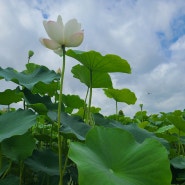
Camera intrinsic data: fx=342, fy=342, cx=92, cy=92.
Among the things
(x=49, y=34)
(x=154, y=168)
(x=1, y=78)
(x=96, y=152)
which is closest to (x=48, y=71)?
(x=1, y=78)

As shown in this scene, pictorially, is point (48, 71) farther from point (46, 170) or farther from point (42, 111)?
point (46, 170)

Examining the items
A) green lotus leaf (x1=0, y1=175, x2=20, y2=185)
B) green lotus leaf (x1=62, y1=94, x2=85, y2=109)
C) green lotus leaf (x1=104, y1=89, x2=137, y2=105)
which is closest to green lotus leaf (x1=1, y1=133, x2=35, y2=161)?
green lotus leaf (x1=0, y1=175, x2=20, y2=185)

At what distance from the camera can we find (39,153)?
141 centimetres

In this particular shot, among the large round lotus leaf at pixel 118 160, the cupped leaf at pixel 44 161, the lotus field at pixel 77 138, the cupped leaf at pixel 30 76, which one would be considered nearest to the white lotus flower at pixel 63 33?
the lotus field at pixel 77 138

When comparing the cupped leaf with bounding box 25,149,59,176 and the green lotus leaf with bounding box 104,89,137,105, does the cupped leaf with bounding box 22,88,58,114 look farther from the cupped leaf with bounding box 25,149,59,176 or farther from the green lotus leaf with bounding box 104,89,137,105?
the green lotus leaf with bounding box 104,89,137,105

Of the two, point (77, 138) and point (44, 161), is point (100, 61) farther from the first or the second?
point (44, 161)

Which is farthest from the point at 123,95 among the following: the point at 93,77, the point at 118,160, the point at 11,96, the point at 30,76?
Result: the point at 118,160

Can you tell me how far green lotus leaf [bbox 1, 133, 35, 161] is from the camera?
122 centimetres

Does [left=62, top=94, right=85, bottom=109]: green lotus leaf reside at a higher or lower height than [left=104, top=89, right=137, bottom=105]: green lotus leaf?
lower

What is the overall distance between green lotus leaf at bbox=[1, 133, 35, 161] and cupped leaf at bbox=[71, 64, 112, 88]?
386mm

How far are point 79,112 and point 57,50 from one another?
3.02ft

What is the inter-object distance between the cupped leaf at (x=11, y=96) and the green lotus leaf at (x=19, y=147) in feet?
0.63

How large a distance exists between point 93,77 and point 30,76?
29cm

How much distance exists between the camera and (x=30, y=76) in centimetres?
155
